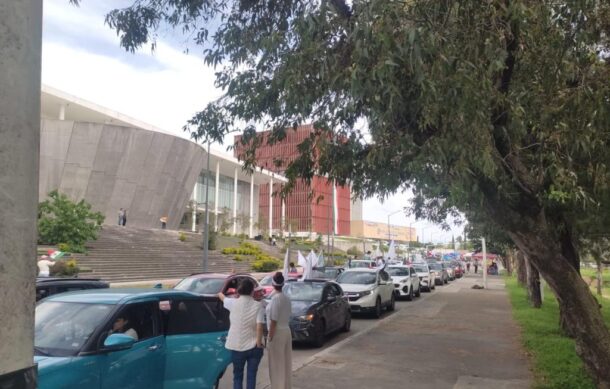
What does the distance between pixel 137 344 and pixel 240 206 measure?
92312 millimetres

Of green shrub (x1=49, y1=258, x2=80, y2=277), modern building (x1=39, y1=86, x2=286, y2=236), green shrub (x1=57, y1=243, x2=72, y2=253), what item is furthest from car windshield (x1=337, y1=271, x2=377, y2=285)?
modern building (x1=39, y1=86, x2=286, y2=236)

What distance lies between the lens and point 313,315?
1250 centimetres

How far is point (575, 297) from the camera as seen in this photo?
727 centimetres

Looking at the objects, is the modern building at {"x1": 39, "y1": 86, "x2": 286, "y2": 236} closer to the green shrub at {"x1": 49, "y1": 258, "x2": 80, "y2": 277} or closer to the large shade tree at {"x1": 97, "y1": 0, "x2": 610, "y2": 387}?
the green shrub at {"x1": 49, "y1": 258, "x2": 80, "y2": 277}

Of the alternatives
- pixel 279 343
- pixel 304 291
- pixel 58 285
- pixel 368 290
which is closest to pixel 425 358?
pixel 304 291

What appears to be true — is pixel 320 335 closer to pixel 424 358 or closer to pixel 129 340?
pixel 424 358

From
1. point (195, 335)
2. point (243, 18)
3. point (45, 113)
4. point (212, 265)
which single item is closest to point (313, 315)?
point (195, 335)

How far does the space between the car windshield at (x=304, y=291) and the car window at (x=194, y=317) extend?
636 cm

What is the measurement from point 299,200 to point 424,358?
6544 cm

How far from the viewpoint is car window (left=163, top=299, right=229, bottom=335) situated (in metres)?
6.37

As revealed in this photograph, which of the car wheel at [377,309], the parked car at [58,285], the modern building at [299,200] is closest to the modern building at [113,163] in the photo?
the modern building at [299,200]

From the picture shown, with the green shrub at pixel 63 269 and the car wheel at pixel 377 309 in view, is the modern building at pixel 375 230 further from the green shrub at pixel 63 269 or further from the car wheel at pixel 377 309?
the car wheel at pixel 377 309

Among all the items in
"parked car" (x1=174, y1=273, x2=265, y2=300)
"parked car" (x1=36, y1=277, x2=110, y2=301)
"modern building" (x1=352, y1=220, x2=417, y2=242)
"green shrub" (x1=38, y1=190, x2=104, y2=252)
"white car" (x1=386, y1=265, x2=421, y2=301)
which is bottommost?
"white car" (x1=386, y1=265, x2=421, y2=301)

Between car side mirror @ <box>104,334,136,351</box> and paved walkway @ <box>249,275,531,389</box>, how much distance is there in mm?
3784
